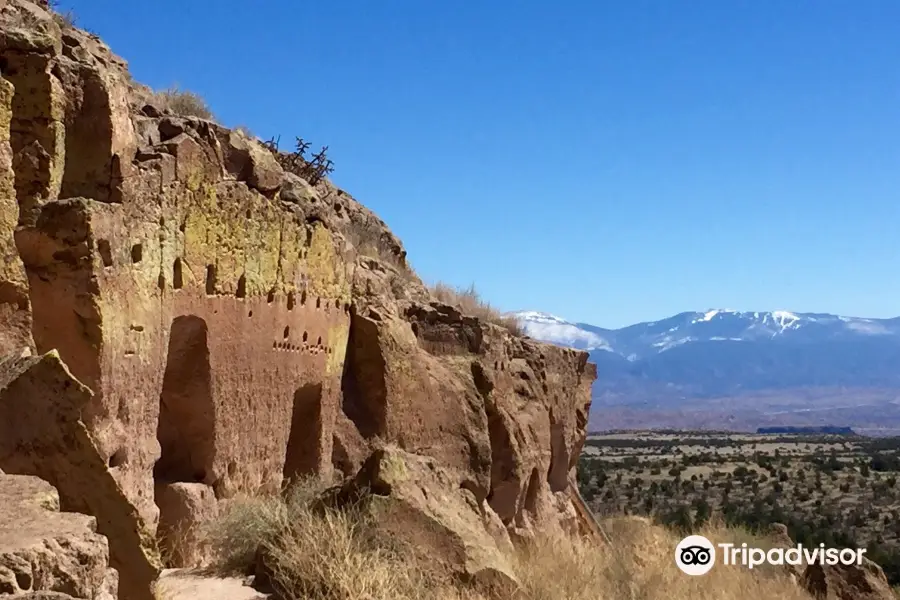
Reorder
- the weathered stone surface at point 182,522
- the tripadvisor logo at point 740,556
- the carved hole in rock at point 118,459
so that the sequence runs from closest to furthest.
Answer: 1. the carved hole in rock at point 118,459
2. the weathered stone surface at point 182,522
3. the tripadvisor logo at point 740,556

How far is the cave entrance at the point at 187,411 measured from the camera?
9242 mm

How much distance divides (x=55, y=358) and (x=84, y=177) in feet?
9.96

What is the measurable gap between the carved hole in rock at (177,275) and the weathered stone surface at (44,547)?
392 cm

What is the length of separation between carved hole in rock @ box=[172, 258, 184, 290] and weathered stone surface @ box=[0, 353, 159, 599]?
10.2 ft

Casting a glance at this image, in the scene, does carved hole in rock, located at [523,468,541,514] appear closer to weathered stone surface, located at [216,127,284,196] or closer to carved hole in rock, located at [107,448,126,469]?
weathered stone surface, located at [216,127,284,196]

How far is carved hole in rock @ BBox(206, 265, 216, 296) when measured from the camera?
9.20 metres

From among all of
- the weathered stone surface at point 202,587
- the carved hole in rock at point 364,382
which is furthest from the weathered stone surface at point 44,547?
the carved hole in rock at point 364,382

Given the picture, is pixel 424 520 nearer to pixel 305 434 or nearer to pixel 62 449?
pixel 62 449

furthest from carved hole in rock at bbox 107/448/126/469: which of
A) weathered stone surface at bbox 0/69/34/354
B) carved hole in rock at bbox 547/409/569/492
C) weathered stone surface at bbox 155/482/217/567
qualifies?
carved hole in rock at bbox 547/409/569/492

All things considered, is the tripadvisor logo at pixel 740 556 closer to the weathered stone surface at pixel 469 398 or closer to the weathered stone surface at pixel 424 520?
the weathered stone surface at pixel 469 398

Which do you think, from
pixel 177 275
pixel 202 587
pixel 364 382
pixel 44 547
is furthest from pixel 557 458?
pixel 44 547

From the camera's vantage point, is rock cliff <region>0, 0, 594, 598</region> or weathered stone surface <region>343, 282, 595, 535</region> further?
weathered stone surface <region>343, 282, 595, 535</region>

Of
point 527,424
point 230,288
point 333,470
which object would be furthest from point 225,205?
point 527,424

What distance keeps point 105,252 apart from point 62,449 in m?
2.57
